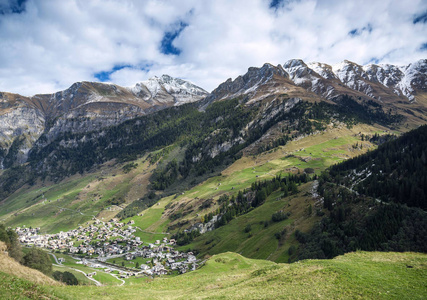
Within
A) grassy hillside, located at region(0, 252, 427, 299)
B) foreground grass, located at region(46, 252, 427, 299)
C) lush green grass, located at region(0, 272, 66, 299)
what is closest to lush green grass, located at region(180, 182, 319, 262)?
foreground grass, located at region(46, 252, 427, 299)

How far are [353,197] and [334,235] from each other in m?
20.4

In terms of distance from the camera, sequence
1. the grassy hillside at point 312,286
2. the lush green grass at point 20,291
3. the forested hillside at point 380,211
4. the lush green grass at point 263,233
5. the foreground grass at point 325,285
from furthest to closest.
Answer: the lush green grass at point 263,233 → the forested hillside at point 380,211 → the foreground grass at point 325,285 → the grassy hillside at point 312,286 → the lush green grass at point 20,291

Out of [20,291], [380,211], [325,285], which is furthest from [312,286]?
[380,211]

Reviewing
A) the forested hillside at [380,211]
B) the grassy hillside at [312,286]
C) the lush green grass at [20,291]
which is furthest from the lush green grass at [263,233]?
the lush green grass at [20,291]

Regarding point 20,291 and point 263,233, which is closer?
point 20,291

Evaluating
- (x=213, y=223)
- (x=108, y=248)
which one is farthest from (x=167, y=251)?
(x=108, y=248)

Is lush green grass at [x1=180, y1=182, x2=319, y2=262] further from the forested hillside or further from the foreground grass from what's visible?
the foreground grass

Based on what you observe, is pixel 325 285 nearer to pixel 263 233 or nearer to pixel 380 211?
pixel 380 211

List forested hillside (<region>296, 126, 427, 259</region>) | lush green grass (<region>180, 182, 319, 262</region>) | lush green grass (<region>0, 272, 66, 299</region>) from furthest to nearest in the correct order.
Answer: lush green grass (<region>180, 182, 319, 262</region>)
forested hillside (<region>296, 126, 427, 259</region>)
lush green grass (<region>0, 272, 66, 299</region>)

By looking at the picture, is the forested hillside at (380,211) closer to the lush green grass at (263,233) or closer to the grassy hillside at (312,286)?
the lush green grass at (263,233)

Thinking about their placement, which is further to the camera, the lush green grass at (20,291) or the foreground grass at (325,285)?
the foreground grass at (325,285)

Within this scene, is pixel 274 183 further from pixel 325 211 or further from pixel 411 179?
pixel 411 179

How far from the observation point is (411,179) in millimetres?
82062

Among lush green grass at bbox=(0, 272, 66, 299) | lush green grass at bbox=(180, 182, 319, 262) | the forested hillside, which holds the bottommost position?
lush green grass at bbox=(180, 182, 319, 262)
